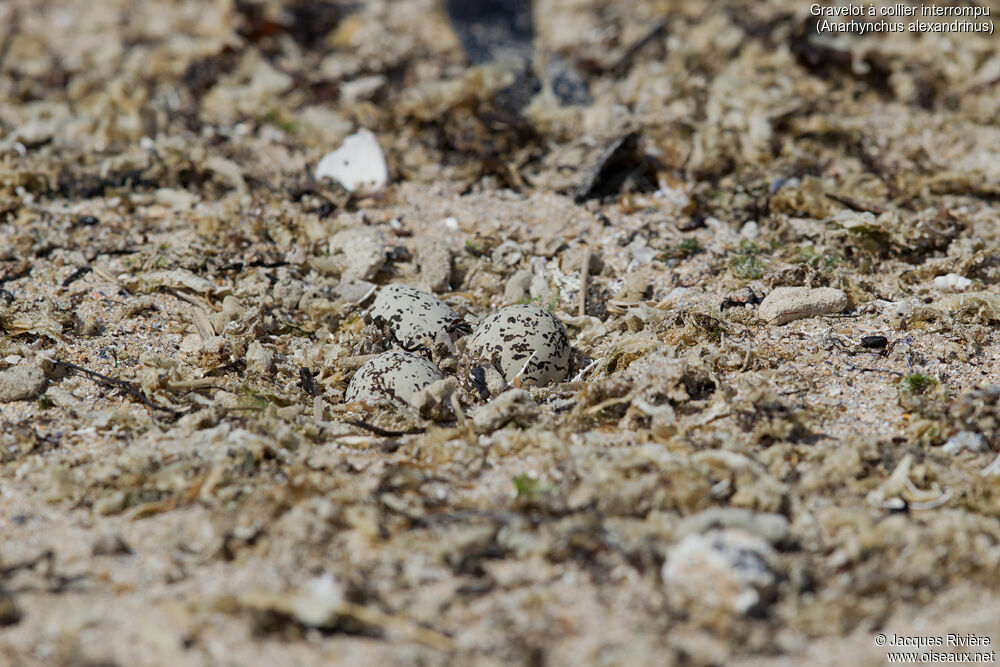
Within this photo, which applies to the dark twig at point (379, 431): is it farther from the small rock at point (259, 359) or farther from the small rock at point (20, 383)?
the small rock at point (20, 383)

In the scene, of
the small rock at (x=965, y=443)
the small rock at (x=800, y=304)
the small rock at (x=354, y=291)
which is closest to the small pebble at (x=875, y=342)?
the small rock at (x=800, y=304)

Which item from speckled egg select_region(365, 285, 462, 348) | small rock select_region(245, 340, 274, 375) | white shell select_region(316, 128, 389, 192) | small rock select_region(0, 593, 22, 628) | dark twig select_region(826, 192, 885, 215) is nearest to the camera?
small rock select_region(0, 593, 22, 628)

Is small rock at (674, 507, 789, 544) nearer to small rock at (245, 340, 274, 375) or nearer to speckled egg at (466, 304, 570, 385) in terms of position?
speckled egg at (466, 304, 570, 385)

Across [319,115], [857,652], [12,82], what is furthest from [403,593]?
[12,82]

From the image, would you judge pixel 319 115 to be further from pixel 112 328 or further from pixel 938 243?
pixel 938 243

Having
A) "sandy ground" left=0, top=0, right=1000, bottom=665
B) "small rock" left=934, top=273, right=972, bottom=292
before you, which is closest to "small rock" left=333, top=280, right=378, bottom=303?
"sandy ground" left=0, top=0, right=1000, bottom=665

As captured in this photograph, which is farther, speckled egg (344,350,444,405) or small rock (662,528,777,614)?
speckled egg (344,350,444,405)
